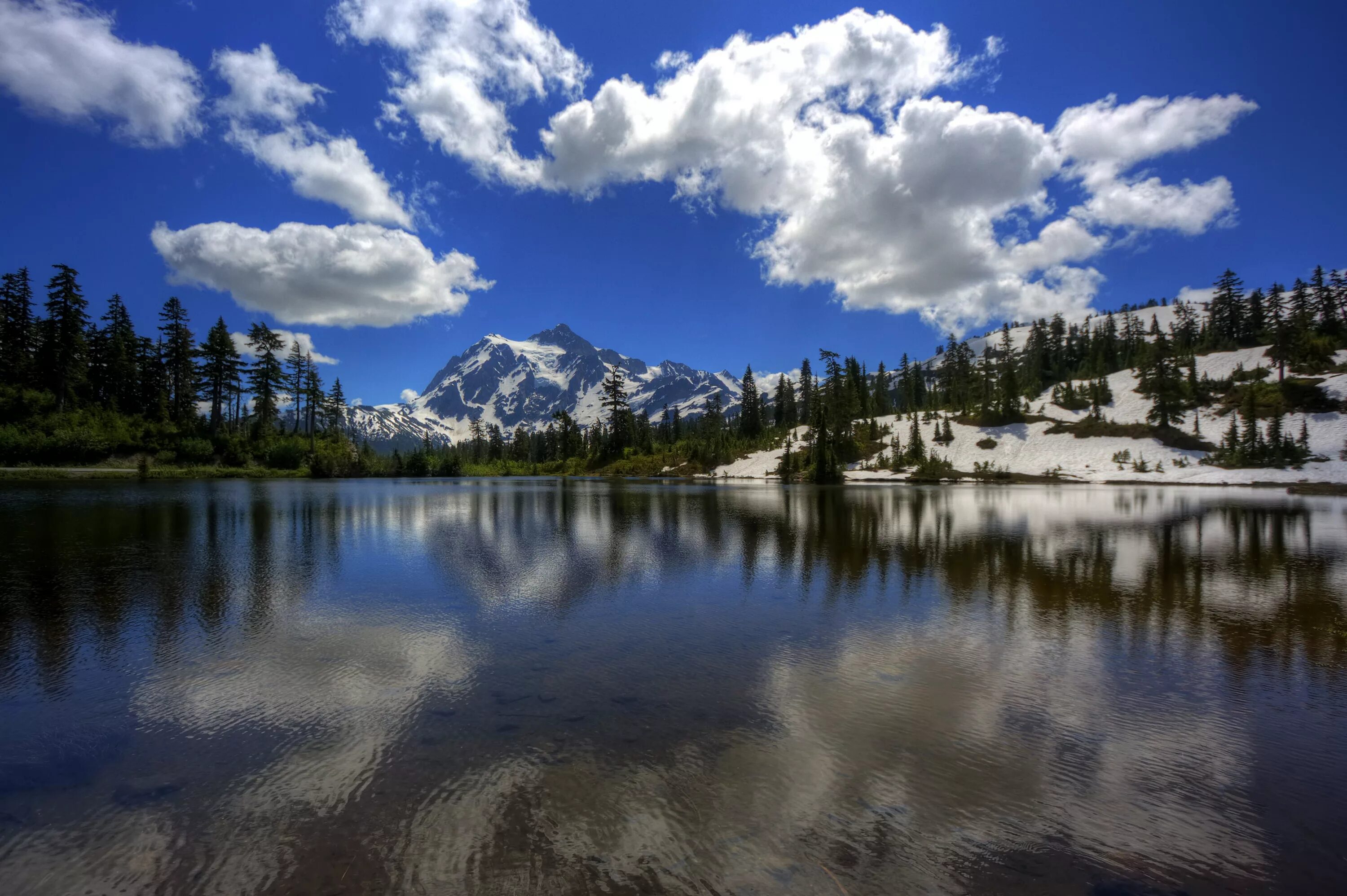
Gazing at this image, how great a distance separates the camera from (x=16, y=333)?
261ft

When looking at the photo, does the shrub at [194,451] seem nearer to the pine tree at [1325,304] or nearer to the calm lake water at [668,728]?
the calm lake water at [668,728]

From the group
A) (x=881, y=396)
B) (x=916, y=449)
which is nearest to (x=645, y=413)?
(x=881, y=396)

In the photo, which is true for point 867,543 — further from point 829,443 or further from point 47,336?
point 47,336

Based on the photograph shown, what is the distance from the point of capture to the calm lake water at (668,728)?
550cm

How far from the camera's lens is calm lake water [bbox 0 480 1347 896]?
18.1ft

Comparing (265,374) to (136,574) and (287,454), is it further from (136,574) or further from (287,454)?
(136,574)

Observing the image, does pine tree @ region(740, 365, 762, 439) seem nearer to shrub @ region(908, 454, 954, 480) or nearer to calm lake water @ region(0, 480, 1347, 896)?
shrub @ region(908, 454, 954, 480)

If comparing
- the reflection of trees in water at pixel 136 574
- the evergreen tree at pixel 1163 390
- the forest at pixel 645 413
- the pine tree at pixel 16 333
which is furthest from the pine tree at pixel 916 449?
the pine tree at pixel 16 333

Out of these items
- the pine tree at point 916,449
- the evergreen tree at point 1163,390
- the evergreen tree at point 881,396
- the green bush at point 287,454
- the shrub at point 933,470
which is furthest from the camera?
the evergreen tree at point 881,396

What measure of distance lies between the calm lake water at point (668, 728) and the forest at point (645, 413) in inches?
3169

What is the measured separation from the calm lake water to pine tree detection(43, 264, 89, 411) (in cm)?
8394

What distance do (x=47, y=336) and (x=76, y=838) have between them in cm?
11221

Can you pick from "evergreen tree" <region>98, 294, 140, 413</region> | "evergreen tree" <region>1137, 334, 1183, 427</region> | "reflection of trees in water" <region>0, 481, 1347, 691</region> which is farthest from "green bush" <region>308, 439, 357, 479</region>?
"evergreen tree" <region>1137, 334, 1183, 427</region>

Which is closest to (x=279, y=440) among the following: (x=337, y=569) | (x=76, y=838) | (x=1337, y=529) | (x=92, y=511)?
(x=92, y=511)
